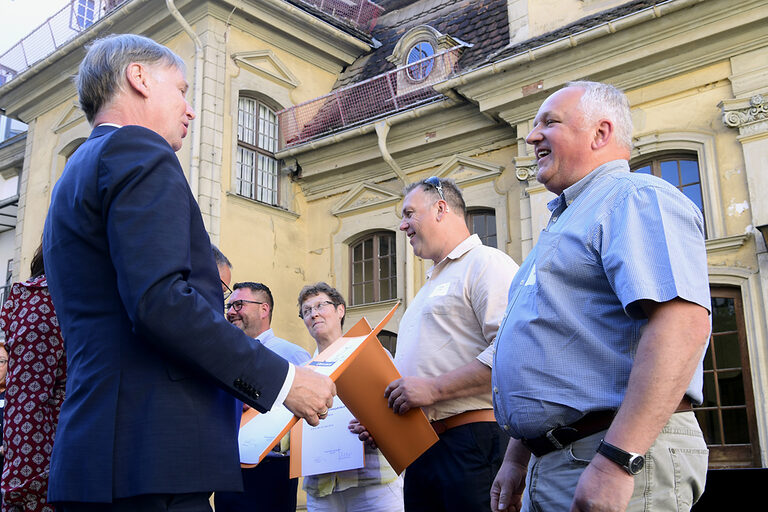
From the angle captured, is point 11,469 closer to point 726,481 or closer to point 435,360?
point 435,360

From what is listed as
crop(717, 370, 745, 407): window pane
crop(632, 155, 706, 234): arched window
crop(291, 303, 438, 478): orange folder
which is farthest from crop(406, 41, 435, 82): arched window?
crop(291, 303, 438, 478): orange folder

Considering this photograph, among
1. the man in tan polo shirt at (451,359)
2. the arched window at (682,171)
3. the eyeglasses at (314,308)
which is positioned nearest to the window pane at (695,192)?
the arched window at (682,171)

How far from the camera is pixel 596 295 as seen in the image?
2.22 m

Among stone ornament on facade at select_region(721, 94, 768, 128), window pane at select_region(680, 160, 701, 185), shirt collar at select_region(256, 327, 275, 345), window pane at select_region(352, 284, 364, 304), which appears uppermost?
stone ornament on facade at select_region(721, 94, 768, 128)

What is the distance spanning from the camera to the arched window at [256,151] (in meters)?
13.8

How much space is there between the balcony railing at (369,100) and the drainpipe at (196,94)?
1.89 meters

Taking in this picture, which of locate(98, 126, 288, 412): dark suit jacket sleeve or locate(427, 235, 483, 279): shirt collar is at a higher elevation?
locate(427, 235, 483, 279): shirt collar

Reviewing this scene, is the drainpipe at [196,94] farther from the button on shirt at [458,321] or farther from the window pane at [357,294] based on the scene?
the button on shirt at [458,321]

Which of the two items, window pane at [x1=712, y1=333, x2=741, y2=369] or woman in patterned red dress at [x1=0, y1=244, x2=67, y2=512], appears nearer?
woman in patterned red dress at [x1=0, y1=244, x2=67, y2=512]

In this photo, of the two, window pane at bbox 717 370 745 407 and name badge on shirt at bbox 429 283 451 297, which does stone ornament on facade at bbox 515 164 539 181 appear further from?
name badge on shirt at bbox 429 283 451 297

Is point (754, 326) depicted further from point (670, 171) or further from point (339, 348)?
point (339, 348)

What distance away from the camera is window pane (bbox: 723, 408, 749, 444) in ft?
28.7

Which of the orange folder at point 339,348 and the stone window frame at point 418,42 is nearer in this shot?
the orange folder at point 339,348

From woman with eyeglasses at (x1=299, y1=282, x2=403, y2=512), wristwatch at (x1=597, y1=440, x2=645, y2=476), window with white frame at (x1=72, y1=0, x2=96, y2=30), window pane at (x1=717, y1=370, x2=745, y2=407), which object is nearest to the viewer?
wristwatch at (x1=597, y1=440, x2=645, y2=476)
